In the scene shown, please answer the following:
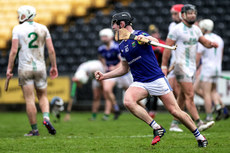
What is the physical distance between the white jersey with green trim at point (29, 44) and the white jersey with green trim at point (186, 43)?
2323 mm

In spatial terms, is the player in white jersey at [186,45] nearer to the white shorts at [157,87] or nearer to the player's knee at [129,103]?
the white shorts at [157,87]

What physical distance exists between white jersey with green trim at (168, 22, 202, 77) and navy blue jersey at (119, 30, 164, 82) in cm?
194

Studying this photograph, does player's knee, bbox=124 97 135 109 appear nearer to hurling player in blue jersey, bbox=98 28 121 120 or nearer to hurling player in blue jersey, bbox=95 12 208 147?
hurling player in blue jersey, bbox=95 12 208 147

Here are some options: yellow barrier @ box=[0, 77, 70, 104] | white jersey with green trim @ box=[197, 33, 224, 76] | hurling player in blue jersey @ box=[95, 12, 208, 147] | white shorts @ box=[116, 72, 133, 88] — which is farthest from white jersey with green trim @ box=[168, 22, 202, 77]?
yellow barrier @ box=[0, 77, 70, 104]

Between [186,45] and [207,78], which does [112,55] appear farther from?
[186,45]

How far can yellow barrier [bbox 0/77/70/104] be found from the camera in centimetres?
1700

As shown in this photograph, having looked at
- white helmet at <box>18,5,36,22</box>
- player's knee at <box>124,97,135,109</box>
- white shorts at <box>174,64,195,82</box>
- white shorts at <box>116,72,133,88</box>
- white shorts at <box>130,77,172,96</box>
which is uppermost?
white helmet at <box>18,5,36,22</box>

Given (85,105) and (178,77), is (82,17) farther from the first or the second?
(178,77)

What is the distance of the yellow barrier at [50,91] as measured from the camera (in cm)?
1700

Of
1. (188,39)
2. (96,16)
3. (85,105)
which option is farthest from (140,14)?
(188,39)

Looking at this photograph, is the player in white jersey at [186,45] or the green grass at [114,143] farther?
the player in white jersey at [186,45]

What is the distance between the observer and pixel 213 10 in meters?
18.5

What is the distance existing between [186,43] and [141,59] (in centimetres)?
216

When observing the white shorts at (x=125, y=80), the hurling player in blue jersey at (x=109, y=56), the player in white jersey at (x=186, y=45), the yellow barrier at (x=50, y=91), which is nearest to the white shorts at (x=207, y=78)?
the white shorts at (x=125, y=80)
